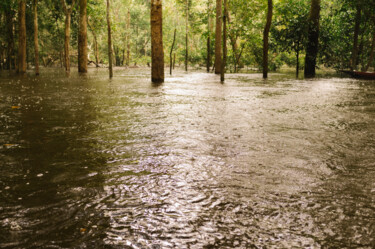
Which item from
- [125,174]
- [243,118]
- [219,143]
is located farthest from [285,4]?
[125,174]

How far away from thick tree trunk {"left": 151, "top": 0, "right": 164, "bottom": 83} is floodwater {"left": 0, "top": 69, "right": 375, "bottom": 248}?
9.05 meters

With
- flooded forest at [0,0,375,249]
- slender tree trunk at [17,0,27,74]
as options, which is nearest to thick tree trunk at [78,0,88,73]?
slender tree trunk at [17,0,27,74]

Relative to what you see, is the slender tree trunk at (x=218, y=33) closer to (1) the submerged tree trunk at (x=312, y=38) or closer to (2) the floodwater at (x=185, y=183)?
(1) the submerged tree trunk at (x=312, y=38)

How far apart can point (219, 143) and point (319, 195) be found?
1.67 metres

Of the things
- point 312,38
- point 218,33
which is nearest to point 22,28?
point 218,33

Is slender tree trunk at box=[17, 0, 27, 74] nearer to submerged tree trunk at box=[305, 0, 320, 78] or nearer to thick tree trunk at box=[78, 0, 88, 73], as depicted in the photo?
thick tree trunk at box=[78, 0, 88, 73]

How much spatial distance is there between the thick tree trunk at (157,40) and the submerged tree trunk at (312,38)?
1082cm

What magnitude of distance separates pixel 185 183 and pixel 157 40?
11859 millimetres

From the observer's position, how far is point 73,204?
7.18 ft

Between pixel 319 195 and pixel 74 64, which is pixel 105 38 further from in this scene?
pixel 319 195

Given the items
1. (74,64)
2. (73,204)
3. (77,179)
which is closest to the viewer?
(73,204)

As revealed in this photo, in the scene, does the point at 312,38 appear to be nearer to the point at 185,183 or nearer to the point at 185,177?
the point at 185,177

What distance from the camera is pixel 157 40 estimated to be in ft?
44.8

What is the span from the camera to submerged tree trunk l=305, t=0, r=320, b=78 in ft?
63.6
